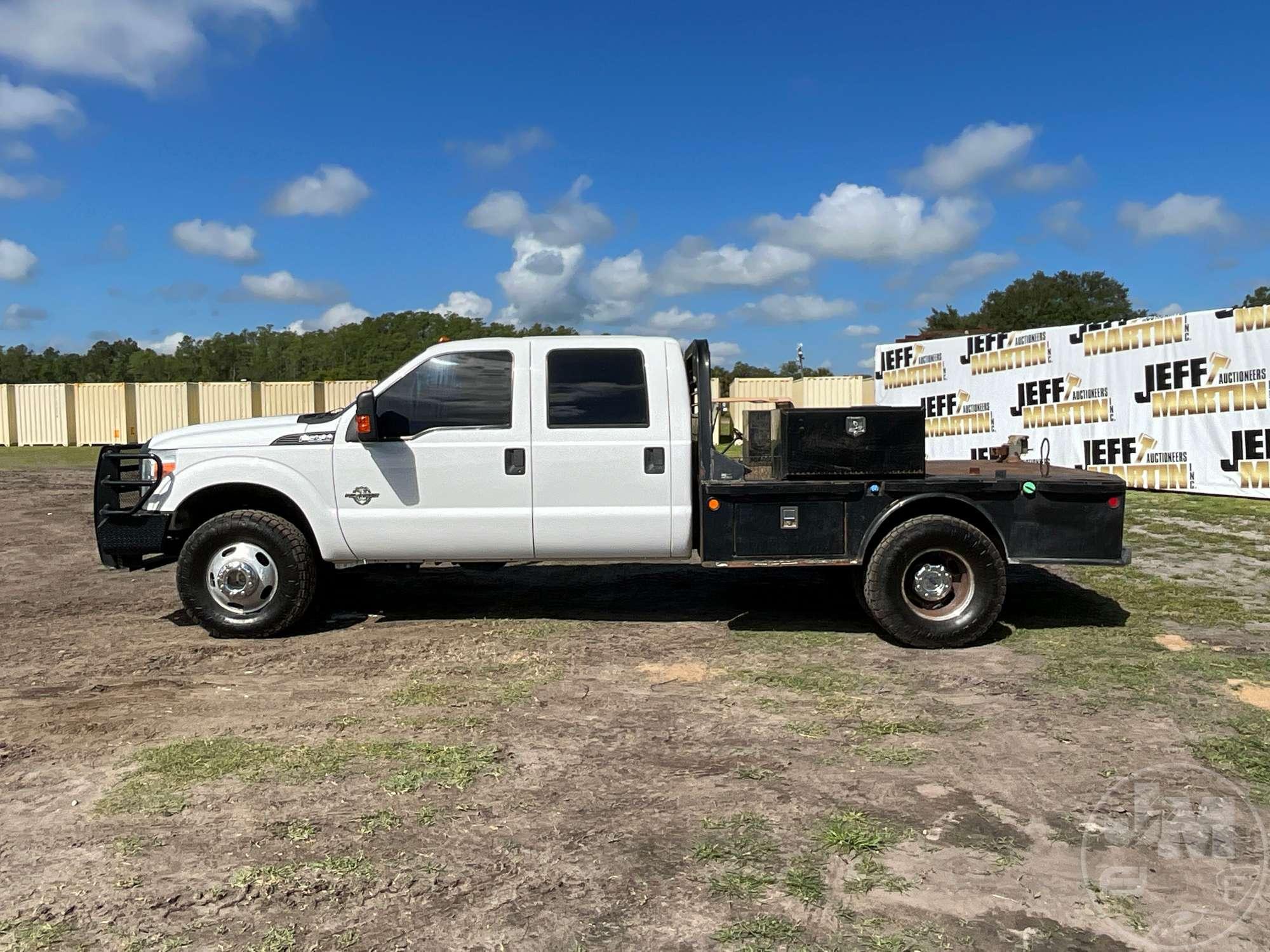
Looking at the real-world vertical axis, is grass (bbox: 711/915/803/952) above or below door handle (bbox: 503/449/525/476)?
below

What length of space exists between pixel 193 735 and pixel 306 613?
1.90m

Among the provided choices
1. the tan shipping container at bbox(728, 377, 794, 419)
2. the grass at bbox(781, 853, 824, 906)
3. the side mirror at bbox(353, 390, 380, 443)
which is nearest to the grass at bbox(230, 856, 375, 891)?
the grass at bbox(781, 853, 824, 906)

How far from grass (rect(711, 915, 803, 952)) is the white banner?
34.3 ft

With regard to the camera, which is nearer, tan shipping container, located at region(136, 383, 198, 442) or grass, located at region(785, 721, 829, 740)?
grass, located at region(785, 721, 829, 740)

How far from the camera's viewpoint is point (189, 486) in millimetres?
6066

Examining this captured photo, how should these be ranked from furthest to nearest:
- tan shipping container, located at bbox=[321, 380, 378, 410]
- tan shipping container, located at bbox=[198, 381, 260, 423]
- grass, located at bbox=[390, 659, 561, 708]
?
tan shipping container, located at bbox=[198, 381, 260, 423], tan shipping container, located at bbox=[321, 380, 378, 410], grass, located at bbox=[390, 659, 561, 708]

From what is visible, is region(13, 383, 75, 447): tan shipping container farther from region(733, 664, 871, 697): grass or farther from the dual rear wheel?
region(733, 664, 871, 697): grass

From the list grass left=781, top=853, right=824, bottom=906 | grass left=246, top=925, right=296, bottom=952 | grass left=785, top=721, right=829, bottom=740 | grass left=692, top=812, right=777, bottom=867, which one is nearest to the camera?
grass left=246, top=925, right=296, bottom=952

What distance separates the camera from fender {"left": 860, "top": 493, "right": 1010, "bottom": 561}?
19.0 feet

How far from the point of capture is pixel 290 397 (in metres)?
32.7

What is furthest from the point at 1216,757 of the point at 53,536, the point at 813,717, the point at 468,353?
the point at 53,536

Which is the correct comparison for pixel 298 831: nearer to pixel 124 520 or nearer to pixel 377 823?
pixel 377 823

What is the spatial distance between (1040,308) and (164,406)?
52.9 metres

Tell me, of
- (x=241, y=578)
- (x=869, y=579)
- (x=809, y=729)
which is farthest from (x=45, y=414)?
(x=809, y=729)
